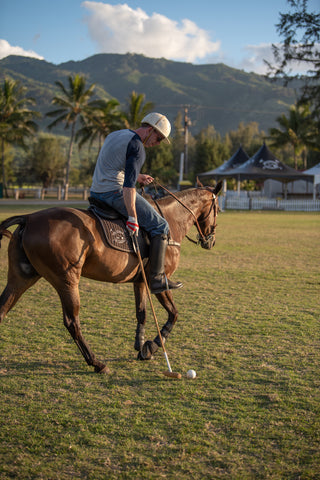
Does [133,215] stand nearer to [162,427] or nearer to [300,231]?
[162,427]

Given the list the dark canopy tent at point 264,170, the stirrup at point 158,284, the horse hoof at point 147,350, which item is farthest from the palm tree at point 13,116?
the horse hoof at point 147,350

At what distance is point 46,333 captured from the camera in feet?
20.4

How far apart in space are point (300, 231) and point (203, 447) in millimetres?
19246

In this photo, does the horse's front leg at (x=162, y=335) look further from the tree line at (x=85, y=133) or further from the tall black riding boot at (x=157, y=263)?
the tree line at (x=85, y=133)

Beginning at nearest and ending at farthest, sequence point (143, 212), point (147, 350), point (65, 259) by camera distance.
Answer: point (65, 259), point (143, 212), point (147, 350)

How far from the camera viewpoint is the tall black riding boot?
5.21 metres

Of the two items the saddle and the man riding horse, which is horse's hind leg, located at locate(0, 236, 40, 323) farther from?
the man riding horse

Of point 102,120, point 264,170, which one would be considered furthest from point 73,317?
point 102,120

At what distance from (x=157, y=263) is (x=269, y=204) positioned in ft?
117

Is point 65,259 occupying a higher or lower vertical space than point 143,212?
lower

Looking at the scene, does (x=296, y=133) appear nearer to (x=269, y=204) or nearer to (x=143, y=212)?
(x=269, y=204)

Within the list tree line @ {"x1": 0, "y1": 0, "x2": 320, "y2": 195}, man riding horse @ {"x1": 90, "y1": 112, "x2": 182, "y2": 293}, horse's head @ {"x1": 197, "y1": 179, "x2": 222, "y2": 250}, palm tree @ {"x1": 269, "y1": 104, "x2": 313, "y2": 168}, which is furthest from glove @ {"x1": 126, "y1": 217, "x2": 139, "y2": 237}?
palm tree @ {"x1": 269, "y1": 104, "x2": 313, "y2": 168}

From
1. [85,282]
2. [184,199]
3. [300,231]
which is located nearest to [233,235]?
[300,231]

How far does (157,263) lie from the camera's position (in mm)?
5246
